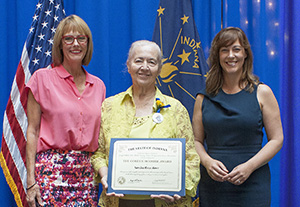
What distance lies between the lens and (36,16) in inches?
111

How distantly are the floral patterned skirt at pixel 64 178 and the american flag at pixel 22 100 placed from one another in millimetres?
975


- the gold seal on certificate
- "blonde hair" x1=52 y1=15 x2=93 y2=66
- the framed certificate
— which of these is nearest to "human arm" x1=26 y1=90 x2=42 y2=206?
"blonde hair" x1=52 y1=15 x2=93 y2=66

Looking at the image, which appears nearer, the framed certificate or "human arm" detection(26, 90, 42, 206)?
the framed certificate

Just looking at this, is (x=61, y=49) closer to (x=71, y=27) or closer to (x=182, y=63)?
(x=71, y=27)

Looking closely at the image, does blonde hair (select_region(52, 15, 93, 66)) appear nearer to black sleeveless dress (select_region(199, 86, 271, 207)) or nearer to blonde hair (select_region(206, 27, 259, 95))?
blonde hair (select_region(206, 27, 259, 95))

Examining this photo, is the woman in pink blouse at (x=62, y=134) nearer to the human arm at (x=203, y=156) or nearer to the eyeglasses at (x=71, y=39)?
the eyeglasses at (x=71, y=39)

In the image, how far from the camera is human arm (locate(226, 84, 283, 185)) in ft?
6.06

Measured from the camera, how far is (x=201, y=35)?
129 inches

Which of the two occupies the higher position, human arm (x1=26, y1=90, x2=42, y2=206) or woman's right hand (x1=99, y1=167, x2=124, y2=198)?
human arm (x1=26, y1=90, x2=42, y2=206)

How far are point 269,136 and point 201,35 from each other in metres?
1.59

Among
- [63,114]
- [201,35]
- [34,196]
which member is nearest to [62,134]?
[63,114]

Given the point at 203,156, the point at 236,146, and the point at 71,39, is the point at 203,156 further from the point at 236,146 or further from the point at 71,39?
the point at 71,39

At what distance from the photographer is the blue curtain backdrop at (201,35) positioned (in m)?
3.04

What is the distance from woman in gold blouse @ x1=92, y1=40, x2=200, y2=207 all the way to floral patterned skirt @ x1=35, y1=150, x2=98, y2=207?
0.35 ft
